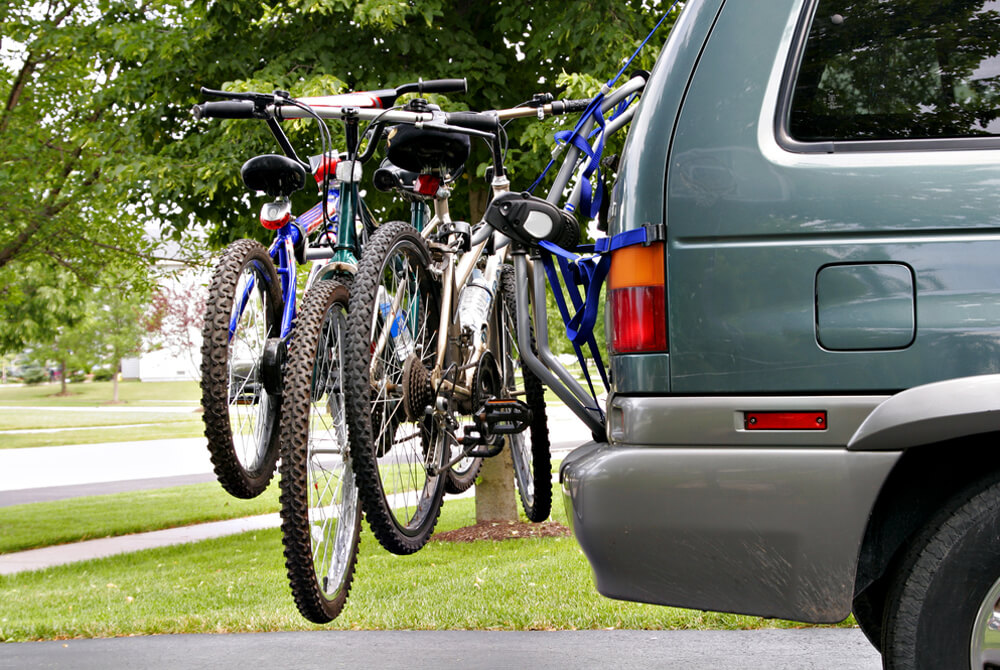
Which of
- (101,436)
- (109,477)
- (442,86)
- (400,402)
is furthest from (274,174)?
(101,436)

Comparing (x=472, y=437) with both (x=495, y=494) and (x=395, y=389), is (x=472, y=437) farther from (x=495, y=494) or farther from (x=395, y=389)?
(x=495, y=494)

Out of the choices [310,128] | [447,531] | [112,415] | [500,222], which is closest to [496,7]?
[310,128]

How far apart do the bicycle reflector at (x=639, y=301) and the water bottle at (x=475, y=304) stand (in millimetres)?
1446

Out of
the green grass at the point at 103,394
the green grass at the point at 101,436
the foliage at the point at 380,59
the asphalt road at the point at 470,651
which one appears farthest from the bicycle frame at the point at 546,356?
the green grass at the point at 103,394

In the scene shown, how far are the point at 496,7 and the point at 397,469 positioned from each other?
5.90 m

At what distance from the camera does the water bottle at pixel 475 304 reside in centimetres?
403

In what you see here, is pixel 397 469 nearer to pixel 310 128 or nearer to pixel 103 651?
pixel 103 651

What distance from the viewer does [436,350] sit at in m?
3.74

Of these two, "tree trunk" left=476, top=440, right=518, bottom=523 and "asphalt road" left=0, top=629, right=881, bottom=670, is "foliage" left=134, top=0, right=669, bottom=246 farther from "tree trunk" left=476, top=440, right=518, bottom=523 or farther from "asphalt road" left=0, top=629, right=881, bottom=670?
"tree trunk" left=476, top=440, right=518, bottom=523

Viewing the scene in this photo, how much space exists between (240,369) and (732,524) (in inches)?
68.5

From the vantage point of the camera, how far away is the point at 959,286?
2318mm

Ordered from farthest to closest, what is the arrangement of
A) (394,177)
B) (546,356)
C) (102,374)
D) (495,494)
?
(102,374)
(495,494)
(394,177)
(546,356)

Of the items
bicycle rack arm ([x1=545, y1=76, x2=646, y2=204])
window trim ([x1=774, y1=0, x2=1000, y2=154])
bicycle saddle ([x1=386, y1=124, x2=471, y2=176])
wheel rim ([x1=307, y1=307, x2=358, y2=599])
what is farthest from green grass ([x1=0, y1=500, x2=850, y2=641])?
window trim ([x1=774, y1=0, x2=1000, y2=154])

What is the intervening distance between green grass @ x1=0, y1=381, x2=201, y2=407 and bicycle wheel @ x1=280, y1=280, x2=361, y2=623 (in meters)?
46.0
